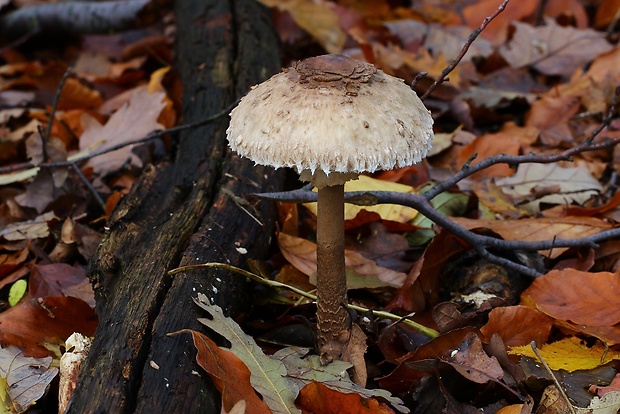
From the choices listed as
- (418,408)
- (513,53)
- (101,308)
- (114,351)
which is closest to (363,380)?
(418,408)

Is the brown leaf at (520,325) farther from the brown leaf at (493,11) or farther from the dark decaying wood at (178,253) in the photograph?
the brown leaf at (493,11)

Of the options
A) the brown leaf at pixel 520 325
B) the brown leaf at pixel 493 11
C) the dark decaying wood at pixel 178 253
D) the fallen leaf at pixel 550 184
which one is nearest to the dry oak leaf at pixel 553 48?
the brown leaf at pixel 493 11

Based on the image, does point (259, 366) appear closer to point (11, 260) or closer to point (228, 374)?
point (228, 374)

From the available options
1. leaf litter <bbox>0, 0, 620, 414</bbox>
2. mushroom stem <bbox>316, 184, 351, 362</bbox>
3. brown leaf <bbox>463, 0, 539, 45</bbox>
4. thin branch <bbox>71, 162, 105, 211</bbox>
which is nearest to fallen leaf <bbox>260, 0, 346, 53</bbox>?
leaf litter <bbox>0, 0, 620, 414</bbox>

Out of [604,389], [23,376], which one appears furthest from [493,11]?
[23,376]

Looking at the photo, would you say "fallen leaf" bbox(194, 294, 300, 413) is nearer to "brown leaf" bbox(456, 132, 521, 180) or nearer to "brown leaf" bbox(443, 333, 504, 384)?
"brown leaf" bbox(443, 333, 504, 384)

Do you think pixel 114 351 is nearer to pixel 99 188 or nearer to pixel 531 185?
pixel 99 188
